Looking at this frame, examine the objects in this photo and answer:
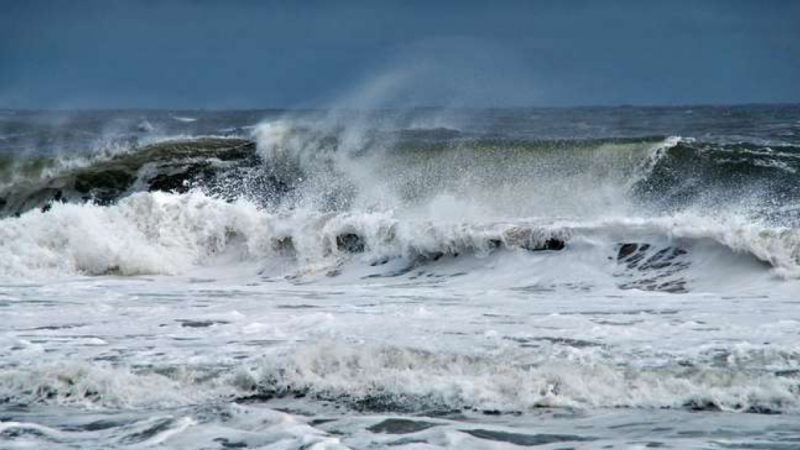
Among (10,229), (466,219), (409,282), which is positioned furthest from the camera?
(10,229)

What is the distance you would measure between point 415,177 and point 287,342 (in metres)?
9.22

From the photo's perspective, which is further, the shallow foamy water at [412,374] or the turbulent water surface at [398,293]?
the turbulent water surface at [398,293]

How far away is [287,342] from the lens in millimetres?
8133

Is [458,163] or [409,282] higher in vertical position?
[458,163]

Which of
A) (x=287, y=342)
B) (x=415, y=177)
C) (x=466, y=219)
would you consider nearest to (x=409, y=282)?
(x=466, y=219)

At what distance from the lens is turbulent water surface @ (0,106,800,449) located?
628 cm

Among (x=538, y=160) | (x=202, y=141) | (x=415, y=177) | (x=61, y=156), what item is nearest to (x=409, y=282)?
(x=415, y=177)

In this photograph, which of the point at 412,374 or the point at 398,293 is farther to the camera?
the point at 398,293

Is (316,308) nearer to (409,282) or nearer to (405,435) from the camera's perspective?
(409,282)

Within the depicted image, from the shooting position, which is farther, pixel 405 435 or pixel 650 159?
pixel 650 159

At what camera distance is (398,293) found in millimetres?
11094

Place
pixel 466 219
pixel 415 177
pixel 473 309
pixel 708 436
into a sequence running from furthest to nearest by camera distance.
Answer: pixel 415 177 → pixel 466 219 → pixel 473 309 → pixel 708 436

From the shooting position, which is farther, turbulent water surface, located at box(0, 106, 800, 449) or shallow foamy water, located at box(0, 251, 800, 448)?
turbulent water surface, located at box(0, 106, 800, 449)

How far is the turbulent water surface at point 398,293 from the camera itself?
20.6 feet
